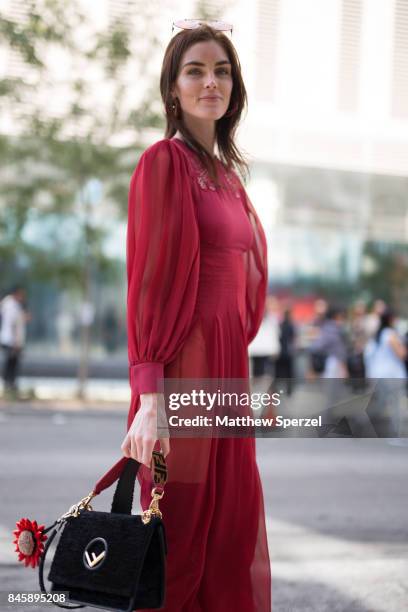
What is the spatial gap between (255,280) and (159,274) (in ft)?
1.34

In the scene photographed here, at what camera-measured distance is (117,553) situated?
2.06 meters

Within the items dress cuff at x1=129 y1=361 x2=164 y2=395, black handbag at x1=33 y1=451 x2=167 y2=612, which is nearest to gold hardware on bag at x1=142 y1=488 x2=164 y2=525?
black handbag at x1=33 y1=451 x2=167 y2=612

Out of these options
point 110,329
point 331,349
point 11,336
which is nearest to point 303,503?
point 331,349

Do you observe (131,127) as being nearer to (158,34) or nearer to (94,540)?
(158,34)

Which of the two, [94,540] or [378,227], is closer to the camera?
[94,540]

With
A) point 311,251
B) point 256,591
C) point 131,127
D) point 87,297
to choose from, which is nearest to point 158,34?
point 131,127

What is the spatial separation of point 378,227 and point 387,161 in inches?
140

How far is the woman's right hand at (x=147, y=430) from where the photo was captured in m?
2.10

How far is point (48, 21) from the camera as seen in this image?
13.8m

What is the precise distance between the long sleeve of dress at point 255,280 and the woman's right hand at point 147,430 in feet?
1.36

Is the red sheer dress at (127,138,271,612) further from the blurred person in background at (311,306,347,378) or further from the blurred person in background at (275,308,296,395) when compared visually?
the blurred person in background at (275,308,296,395)

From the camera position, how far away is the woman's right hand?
82.5 inches

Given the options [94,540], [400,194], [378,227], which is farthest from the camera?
[400,194]

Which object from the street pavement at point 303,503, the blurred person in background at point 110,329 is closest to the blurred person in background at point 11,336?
the street pavement at point 303,503
